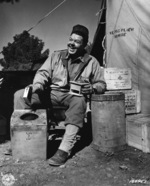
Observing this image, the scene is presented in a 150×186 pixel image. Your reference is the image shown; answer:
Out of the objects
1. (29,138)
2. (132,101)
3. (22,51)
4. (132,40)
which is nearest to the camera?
(29,138)

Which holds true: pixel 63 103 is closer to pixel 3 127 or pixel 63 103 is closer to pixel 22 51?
pixel 3 127

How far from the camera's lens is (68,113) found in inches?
124

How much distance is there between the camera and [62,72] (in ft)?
11.7

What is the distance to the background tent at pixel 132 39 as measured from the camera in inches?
167

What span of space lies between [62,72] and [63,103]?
18.3 inches

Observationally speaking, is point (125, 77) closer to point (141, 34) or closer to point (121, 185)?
point (141, 34)

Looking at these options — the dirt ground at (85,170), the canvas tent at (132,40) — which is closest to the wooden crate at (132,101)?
the canvas tent at (132,40)

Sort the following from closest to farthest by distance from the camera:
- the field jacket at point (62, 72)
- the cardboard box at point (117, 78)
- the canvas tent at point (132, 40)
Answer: the field jacket at point (62, 72)
the cardboard box at point (117, 78)
the canvas tent at point (132, 40)

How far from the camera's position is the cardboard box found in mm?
3951

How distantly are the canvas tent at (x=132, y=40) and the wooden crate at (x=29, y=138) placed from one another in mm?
1952

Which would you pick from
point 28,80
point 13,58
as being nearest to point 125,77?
point 28,80

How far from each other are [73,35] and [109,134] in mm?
1559

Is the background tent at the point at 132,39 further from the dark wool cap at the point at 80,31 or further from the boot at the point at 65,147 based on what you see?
the boot at the point at 65,147

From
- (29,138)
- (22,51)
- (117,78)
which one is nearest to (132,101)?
(117,78)
